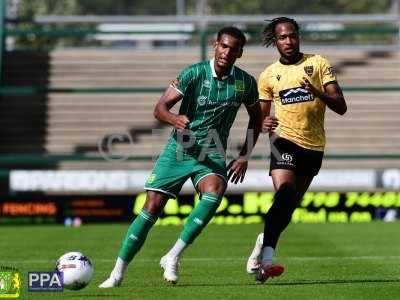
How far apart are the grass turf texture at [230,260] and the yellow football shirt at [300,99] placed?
1.26 metres

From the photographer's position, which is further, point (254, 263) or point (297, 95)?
point (297, 95)

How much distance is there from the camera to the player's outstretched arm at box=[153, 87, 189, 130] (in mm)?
9070

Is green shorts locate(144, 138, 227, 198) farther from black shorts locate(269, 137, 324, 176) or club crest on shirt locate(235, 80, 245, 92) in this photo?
black shorts locate(269, 137, 324, 176)

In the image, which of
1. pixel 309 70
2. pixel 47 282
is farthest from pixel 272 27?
pixel 47 282

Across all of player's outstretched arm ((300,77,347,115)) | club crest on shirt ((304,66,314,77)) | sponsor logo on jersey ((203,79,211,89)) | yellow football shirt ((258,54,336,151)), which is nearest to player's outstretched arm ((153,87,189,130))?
sponsor logo on jersey ((203,79,211,89))

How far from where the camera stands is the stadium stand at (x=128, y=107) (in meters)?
21.7

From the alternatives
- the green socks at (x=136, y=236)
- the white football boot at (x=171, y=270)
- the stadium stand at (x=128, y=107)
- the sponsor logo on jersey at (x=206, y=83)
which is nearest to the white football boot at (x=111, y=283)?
the green socks at (x=136, y=236)

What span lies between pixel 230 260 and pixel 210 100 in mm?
2953

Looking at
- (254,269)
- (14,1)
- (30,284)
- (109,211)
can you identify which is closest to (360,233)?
(109,211)

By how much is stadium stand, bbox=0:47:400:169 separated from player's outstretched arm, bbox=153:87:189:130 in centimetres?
1130

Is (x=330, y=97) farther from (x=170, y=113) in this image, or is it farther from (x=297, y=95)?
(x=170, y=113)

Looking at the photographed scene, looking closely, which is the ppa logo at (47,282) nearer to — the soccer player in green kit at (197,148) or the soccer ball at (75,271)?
the soccer ball at (75,271)

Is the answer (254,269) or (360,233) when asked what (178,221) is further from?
(254,269)

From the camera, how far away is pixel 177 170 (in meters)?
9.62
